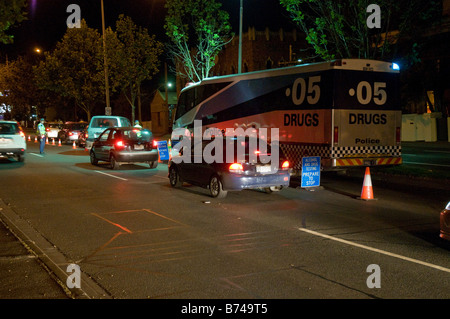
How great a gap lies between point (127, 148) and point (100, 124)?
10.2 meters

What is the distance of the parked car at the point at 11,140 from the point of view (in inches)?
823

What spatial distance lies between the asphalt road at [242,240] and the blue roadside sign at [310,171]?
34 cm

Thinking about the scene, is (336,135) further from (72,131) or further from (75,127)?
(75,127)

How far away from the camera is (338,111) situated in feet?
43.9

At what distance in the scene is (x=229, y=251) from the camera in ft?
23.9

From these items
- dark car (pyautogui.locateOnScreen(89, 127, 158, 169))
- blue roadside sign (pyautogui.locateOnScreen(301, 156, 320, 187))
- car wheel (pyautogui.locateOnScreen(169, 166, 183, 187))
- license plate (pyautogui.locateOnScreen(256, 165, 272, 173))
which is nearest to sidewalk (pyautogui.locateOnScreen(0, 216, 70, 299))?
license plate (pyautogui.locateOnScreen(256, 165, 272, 173))

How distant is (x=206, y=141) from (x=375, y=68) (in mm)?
5277

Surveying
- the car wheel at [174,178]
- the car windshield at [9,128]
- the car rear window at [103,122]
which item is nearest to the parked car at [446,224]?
the car wheel at [174,178]

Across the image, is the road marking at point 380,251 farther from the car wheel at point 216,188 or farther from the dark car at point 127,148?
the dark car at point 127,148

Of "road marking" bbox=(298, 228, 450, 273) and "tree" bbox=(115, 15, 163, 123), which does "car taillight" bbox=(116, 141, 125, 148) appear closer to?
"road marking" bbox=(298, 228, 450, 273)

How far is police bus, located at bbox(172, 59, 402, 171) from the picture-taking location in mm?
13414

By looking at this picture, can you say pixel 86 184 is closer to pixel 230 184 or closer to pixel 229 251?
pixel 230 184
